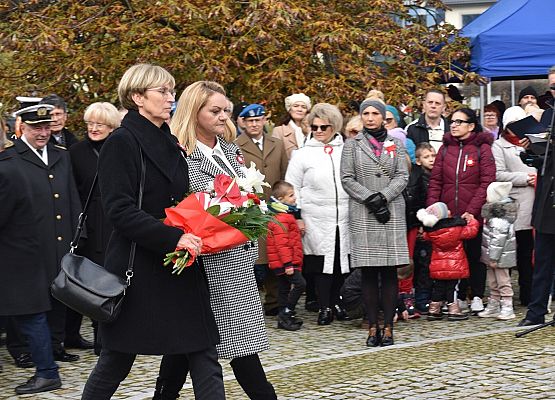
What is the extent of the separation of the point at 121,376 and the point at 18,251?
9.09 ft

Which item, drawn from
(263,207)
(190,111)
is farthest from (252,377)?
(190,111)

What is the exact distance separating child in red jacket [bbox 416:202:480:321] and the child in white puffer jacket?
21 centimetres

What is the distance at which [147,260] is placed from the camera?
207 inches

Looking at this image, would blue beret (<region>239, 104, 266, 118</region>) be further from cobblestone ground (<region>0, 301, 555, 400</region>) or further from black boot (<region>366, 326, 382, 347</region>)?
black boot (<region>366, 326, 382, 347</region>)

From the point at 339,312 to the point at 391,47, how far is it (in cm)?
399

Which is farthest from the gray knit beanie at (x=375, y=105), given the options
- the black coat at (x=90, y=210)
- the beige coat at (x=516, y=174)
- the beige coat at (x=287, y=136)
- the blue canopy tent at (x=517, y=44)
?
the blue canopy tent at (x=517, y=44)

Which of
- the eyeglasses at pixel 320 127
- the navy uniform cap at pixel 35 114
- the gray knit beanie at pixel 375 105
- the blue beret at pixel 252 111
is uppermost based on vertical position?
the blue beret at pixel 252 111

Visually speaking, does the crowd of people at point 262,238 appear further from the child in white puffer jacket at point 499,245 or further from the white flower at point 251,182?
the white flower at point 251,182

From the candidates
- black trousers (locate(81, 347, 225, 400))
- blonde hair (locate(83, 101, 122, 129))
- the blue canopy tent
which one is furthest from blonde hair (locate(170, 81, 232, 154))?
the blue canopy tent

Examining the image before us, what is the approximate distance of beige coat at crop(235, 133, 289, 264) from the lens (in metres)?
11.0

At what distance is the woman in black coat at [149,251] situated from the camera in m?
5.14

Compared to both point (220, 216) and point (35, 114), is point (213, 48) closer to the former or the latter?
point (35, 114)

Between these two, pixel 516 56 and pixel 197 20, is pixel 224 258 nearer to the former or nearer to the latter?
pixel 197 20

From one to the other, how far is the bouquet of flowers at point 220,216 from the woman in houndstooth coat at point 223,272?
255 mm
